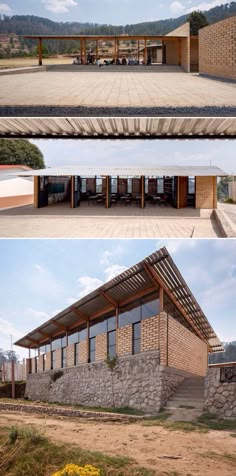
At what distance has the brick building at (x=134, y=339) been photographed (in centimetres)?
770

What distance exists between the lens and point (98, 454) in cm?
524

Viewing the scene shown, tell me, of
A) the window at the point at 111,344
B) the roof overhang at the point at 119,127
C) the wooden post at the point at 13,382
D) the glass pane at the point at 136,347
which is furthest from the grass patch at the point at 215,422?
the wooden post at the point at 13,382

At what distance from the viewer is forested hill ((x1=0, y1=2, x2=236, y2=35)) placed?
21.3ft

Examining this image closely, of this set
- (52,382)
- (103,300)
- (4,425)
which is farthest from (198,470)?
(52,382)

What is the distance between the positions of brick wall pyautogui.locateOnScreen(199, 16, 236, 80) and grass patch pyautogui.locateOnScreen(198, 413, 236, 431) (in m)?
6.75

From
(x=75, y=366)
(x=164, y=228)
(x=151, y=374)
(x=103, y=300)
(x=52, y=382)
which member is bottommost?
(x=52, y=382)

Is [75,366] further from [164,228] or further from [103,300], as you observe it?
[164,228]

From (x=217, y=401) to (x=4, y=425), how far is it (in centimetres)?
368

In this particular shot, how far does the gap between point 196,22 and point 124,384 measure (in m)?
8.24

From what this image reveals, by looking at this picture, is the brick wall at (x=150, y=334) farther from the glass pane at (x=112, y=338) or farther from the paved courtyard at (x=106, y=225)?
the paved courtyard at (x=106, y=225)

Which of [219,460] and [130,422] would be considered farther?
[130,422]

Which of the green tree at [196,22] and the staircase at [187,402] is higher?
the green tree at [196,22]

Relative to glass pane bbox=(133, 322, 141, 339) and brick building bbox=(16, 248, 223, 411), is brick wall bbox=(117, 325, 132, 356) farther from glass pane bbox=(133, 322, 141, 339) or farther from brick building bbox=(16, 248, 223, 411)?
glass pane bbox=(133, 322, 141, 339)

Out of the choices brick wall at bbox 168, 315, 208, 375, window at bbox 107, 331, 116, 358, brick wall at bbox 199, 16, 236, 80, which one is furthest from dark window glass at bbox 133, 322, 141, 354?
brick wall at bbox 199, 16, 236, 80
